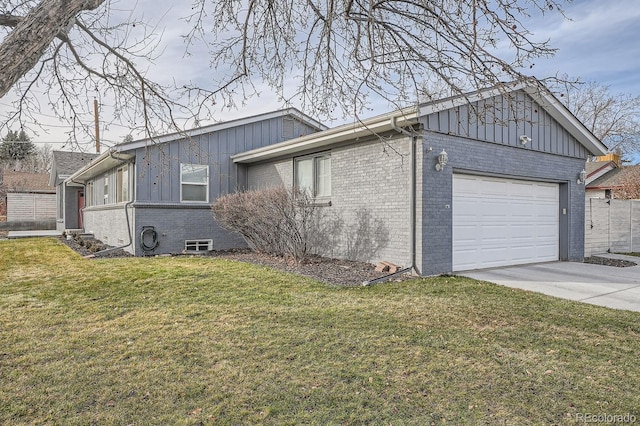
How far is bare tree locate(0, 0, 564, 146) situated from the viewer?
414 centimetres

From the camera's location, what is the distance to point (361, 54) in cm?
509

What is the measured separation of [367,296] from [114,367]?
137 inches

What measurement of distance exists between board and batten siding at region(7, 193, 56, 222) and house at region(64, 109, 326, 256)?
1575 cm

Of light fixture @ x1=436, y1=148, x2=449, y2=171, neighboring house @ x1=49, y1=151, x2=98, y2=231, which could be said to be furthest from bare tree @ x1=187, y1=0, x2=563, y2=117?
neighboring house @ x1=49, y1=151, x2=98, y2=231

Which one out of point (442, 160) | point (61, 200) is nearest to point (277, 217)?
point (442, 160)

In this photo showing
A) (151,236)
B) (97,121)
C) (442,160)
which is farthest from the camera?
(151,236)

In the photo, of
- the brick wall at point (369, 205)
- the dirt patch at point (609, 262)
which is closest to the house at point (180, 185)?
the brick wall at point (369, 205)

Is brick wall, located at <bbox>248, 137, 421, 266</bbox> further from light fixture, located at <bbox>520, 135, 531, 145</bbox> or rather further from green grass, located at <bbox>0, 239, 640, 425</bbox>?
light fixture, located at <bbox>520, 135, 531, 145</bbox>

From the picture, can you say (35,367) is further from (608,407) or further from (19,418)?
(608,407)

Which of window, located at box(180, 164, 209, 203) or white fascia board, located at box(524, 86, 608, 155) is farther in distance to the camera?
window, located at box(180, 164, 209, 203)

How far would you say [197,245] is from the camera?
11.5 metres

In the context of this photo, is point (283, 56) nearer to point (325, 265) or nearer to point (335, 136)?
point (335, 136)

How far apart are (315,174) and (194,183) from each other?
3.74 m

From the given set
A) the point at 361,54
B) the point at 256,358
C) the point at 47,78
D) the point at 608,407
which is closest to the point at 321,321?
the point at 256,358
